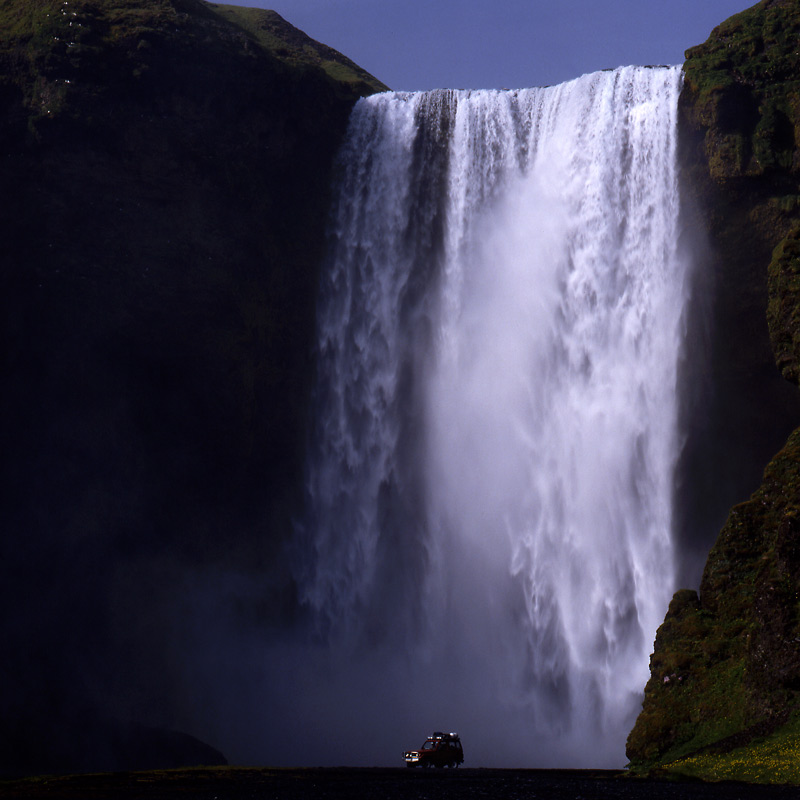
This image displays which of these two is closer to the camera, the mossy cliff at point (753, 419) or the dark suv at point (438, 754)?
the mossy cliff at point (753, 419)

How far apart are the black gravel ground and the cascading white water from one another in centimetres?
1242

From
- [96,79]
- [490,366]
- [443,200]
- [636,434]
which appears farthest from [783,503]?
[96,79]

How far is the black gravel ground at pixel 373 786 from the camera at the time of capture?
22.8 m

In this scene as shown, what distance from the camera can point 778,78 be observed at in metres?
46.3

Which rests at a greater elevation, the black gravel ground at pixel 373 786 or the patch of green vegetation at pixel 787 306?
the patch of green vegetation at pixel 787 306

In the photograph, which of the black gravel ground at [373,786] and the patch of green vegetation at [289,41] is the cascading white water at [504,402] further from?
the black gravel ground at [373,786]

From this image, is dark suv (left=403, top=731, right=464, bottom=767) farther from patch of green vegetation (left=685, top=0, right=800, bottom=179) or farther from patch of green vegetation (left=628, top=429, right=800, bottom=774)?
patch of green vegetation (left=685, top=0, right=800, bottom=179)

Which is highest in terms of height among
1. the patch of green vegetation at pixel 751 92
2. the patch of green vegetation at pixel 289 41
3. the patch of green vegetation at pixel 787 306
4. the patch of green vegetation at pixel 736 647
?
the patch of green vegetation at pixel 289 41

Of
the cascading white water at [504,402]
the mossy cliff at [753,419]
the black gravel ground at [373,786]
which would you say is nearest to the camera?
the black gravel ground at [373,786]

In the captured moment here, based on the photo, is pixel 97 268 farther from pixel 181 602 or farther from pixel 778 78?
pixel 778 78

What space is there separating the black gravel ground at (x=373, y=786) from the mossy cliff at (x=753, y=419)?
93.6 inches

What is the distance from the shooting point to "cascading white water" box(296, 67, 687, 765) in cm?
4512

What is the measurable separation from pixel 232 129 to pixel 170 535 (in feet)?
70.0

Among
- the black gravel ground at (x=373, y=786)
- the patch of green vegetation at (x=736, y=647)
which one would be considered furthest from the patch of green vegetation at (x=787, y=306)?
the black gravel ground at (x=373, y=786)
